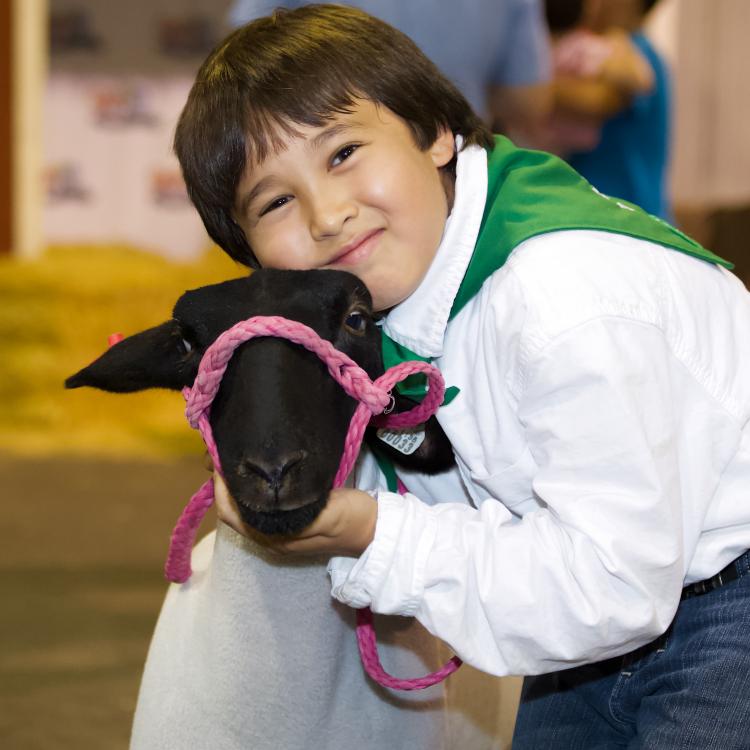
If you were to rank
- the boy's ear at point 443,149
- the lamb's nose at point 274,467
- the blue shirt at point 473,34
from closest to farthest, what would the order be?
the lamb's nose at point 274,467 < the boy's ear at point 443,149 < the blue shirt at point 473,34

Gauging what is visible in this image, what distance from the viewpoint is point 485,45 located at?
1.99 m

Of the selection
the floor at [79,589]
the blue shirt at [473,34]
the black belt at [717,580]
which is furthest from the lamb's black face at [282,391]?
the floor at [79,589]

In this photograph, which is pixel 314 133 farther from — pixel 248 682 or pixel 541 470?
pixel 248 682

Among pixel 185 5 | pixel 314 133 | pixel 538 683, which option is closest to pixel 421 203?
pixel 314 133

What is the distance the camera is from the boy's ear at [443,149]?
116 cm

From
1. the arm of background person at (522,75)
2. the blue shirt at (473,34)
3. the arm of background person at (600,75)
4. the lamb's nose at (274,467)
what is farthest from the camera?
the arm of background person at (600,75)

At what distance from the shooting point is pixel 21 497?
327cm

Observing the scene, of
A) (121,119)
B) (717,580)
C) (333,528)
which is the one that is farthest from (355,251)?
(121,119)

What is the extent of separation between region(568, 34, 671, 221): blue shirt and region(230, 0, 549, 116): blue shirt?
0.28 metres

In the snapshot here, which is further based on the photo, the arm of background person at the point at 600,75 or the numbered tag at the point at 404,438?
the arm of background person at the point at 600,75

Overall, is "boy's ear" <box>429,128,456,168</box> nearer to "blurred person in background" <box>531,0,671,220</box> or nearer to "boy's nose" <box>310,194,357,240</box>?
"boy's nose" <box>310,194,357,240</box>

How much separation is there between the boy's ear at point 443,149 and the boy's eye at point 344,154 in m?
0.11

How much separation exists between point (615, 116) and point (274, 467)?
180 cm

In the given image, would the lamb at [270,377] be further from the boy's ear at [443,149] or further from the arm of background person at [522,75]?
the arm of background person at [522,75]
